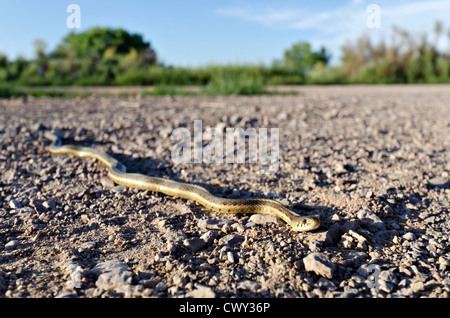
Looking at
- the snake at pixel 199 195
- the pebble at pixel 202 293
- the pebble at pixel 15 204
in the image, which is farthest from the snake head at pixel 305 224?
the pebble at pixel 15 204

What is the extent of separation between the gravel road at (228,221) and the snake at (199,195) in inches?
3.0

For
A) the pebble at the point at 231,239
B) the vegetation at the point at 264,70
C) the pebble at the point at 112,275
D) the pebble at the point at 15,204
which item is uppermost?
the vegetation at the point at 264,70

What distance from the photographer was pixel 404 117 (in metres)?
7.14

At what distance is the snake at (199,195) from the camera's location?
313 centimetres

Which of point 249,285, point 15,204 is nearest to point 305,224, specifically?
point 249,285

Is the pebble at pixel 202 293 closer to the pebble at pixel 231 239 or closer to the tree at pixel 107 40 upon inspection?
the pebble at pixel 231 239

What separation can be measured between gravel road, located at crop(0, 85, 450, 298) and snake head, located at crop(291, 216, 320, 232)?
0.05m

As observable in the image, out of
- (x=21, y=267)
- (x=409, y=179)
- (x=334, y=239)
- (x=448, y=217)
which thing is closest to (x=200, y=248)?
(x=334, y=239)

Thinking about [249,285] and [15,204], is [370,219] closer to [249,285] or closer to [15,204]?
[249,285]

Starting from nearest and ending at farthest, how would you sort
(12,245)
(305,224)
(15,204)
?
1. (12,245)
2. (305,224)
3. (15,204)

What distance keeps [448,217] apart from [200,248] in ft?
7.12

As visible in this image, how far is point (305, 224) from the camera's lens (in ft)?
9.91

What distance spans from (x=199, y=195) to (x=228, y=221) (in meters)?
0.54
